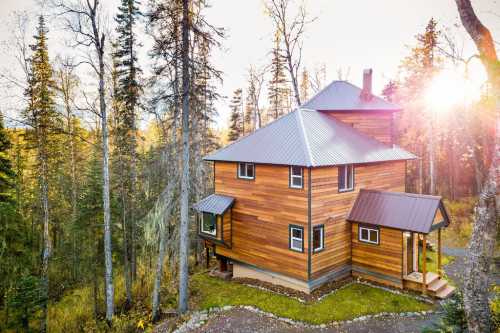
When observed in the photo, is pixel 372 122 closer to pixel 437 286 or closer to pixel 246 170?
pixel 246 170

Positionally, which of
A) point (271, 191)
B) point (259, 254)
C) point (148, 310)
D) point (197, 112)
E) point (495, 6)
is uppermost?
point (495, 6)

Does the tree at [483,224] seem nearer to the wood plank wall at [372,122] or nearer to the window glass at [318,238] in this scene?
the window glass at [318,238]

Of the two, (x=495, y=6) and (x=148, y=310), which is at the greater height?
(x=495, y=6)

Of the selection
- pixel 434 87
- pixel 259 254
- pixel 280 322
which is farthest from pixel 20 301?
pixel 434 87

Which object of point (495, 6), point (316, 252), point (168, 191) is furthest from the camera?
point (316, 252)

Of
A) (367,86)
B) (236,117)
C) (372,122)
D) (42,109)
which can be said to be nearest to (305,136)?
(372,122)

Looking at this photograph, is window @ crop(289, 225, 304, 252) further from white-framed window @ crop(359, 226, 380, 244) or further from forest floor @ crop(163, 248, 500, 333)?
white-framed window @ crop(359, 226, 380, 244)

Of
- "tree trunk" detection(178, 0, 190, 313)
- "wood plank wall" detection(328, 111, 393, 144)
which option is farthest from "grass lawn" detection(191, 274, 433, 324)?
"wood plank wall" detection(328, 111, 393, 144)

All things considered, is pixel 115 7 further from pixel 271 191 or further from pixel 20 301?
pixel 20 301
